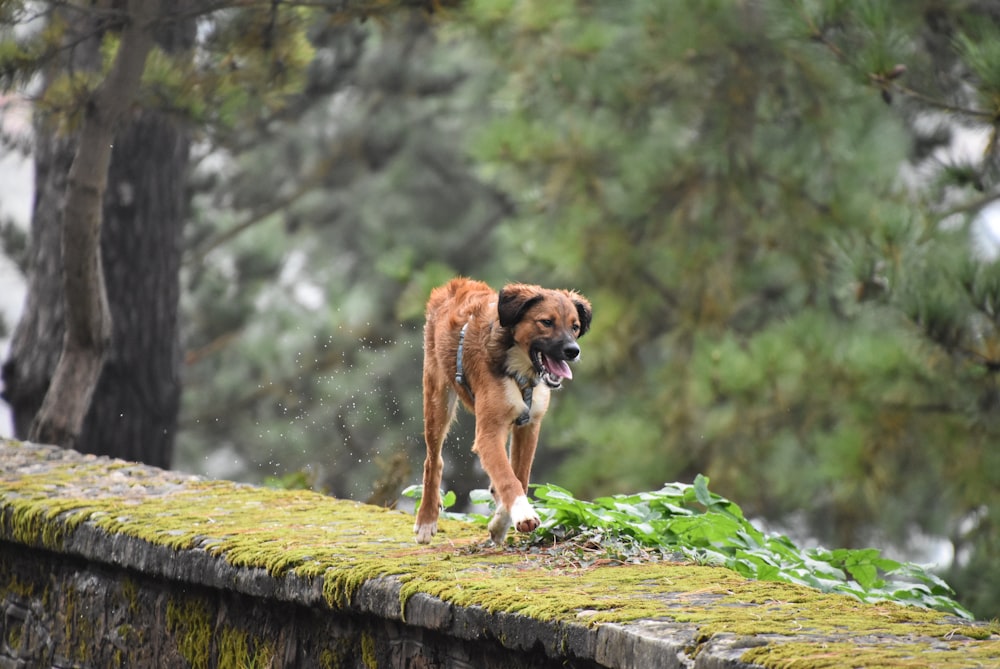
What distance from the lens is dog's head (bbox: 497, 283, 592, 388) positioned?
12.8 ft

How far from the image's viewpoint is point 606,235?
1004cm

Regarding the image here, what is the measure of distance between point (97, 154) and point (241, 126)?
22.6ft

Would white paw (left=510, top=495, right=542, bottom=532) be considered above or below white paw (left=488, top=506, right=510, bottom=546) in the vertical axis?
above

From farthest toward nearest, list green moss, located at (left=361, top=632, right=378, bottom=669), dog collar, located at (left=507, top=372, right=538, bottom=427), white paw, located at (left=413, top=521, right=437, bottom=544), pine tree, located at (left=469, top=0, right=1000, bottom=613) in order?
pine tree, located at (left=469, top=0, right=1000, bottom=613) → white paw, located at (left=413, top=521, right=437, bottom=544) → dog collar, located at (left=507, top=372, right=538, bottom=427) → green moss, located at (left=361, top=632, right=378, bottom=669)

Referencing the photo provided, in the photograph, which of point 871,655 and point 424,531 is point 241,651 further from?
point 871,655

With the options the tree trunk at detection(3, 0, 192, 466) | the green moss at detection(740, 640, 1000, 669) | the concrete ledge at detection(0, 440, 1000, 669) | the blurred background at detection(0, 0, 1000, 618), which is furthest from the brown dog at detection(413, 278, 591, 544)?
the tree trunk at detection(3, 0, 192, 466)

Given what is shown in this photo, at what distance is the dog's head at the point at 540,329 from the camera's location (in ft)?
12.8

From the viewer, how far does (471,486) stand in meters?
13.6

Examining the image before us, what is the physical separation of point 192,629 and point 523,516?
45.7 inches

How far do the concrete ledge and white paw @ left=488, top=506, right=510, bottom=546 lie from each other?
44 mm

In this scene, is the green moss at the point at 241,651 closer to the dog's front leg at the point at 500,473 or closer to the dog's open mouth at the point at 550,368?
the dog's front leg at the point at 500,473

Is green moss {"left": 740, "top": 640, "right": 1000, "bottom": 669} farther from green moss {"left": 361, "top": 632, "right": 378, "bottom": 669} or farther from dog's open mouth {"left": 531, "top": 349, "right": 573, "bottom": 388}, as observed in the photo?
dog's open mouth {"left": 531, "top": 349, "right": 573, "bottom": 388}

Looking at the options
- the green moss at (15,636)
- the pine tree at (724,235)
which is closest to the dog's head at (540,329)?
the green moss at (15,636)

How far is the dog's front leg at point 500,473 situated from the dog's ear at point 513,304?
295 mm
